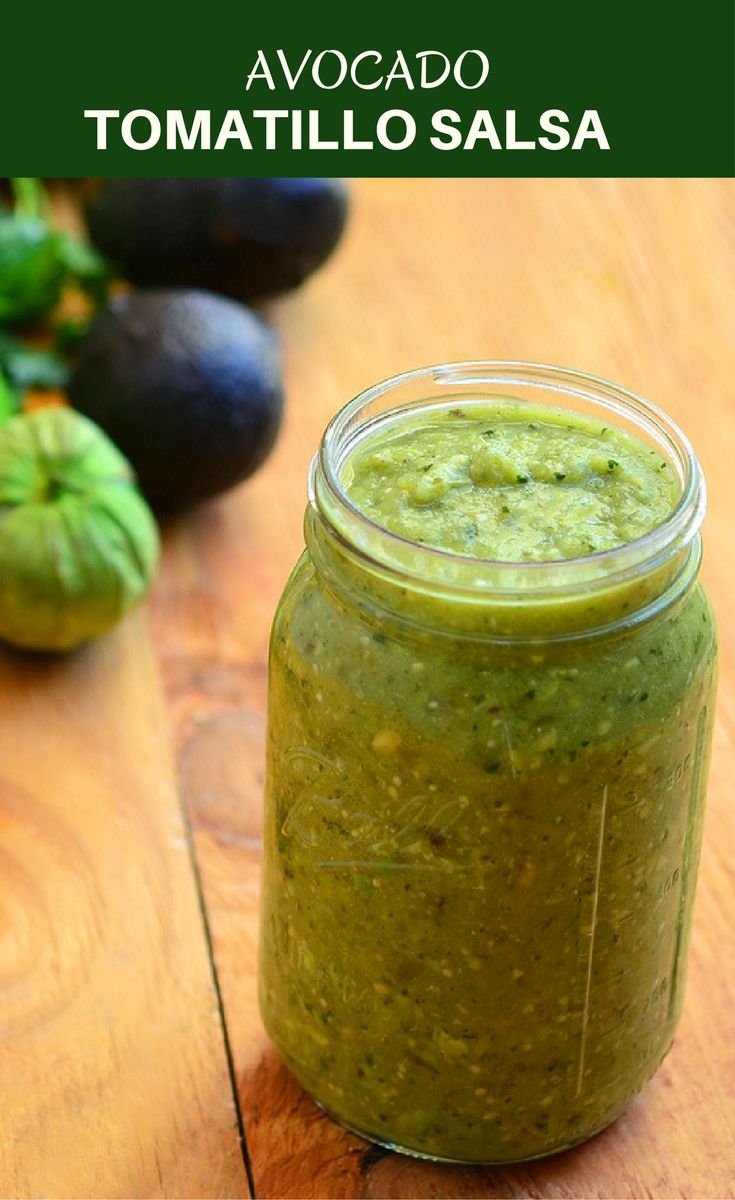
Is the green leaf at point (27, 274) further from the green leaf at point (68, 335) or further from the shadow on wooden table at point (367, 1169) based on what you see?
the shadow on wooden table at point (367, 1169)

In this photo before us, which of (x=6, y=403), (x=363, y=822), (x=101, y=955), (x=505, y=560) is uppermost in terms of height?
(x=505, y=560)

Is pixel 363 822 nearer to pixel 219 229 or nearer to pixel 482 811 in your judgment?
pixel 482 811

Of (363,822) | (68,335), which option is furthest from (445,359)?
(363,822)

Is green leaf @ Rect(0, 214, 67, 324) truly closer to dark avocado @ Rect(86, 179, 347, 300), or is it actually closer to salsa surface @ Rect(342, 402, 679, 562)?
dark avocado @ Rect(86, 179, 347, 300)

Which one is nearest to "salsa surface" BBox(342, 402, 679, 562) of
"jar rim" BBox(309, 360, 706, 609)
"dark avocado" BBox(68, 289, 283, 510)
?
"jar rim" BBox(309, 360, 706, 609)

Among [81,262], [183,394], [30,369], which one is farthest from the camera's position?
[81,262]
